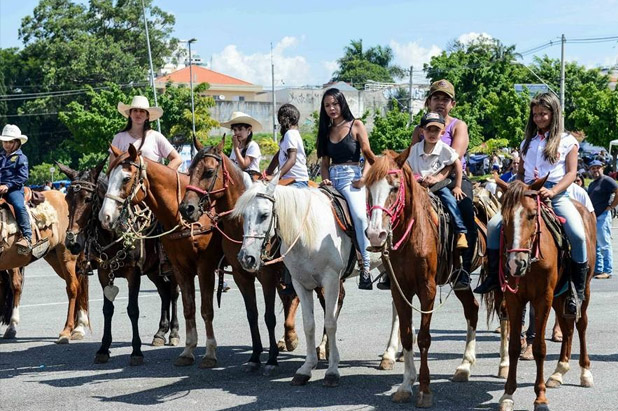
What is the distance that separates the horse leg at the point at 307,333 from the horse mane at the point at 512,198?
2.36m

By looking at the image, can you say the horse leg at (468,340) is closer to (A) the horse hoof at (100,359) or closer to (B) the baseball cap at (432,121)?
(B) the baseball cap at (432,121)

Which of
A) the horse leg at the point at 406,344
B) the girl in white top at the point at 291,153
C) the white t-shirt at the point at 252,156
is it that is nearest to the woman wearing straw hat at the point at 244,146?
the white t-shirt at the point at 252,156

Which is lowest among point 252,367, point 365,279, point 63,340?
point 63,340

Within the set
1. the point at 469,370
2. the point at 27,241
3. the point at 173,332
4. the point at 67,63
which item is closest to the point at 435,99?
the point at 469,370

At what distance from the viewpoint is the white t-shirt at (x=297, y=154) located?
10125 millimetres

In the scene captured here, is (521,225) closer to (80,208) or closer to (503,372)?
(503,372)

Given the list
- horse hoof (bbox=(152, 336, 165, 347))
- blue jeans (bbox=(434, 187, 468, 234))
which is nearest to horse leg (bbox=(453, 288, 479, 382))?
blue jeans (bbox=(434, 187, 468, 234))

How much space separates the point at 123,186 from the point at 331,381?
10.4ft

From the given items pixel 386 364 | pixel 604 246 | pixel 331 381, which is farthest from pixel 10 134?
pixel 604 246

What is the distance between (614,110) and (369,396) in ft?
144

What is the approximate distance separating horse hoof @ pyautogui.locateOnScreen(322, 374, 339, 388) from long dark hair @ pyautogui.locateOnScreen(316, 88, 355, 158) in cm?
253

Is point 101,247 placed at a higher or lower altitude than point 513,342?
higher

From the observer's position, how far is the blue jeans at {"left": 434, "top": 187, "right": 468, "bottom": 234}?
859cm

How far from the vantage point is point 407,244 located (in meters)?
7.97
